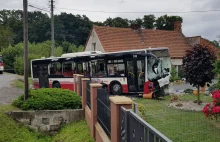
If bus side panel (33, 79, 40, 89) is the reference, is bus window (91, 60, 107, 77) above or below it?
above

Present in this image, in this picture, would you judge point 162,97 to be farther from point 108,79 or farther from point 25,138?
point 25,138

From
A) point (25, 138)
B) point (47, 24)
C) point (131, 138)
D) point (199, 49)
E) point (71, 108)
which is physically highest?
point (47, 24)

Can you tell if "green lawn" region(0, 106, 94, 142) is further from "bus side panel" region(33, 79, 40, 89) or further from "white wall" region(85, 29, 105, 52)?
"white wall" region(85, 29, 105, 52)

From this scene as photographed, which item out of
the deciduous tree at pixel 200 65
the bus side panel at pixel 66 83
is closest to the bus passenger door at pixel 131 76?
the deciduous tree at pixel 200 65

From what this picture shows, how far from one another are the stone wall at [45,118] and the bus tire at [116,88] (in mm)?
7562

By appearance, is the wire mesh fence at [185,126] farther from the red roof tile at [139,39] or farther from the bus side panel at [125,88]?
the red roof tile at [139,39]

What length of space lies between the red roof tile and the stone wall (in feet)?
75.6

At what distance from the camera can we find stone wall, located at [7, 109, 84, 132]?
1027 cm

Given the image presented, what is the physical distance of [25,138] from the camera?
929cm

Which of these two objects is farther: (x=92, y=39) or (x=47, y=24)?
(x=47, y=24)

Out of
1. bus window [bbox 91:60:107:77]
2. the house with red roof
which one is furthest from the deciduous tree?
the house with red roof

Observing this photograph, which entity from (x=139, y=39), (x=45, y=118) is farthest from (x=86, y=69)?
(x=139, y=39)

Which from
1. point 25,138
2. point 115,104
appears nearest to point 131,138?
point 115,104

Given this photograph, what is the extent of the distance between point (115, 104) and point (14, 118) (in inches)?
268
